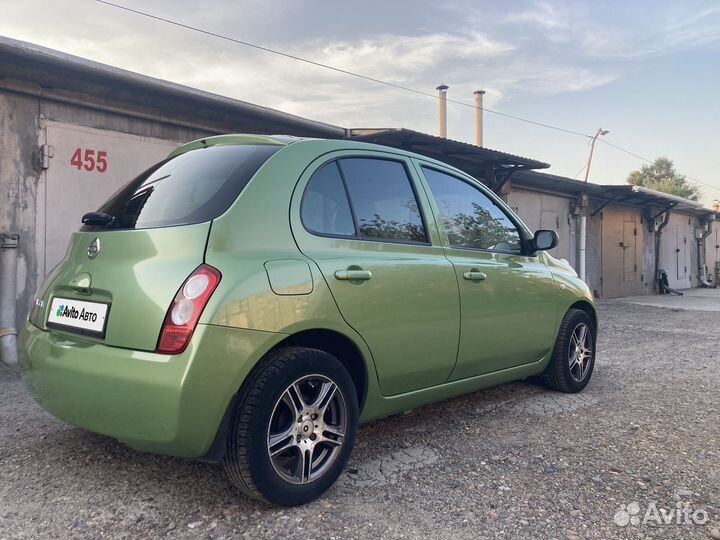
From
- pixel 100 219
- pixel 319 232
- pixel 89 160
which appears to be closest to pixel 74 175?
pixel 89 160

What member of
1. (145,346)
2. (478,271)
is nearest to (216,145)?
(145,346)

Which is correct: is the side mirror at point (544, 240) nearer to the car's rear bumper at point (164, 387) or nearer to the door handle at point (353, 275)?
the door handle at point (353, 275)

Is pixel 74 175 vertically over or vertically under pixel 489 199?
over

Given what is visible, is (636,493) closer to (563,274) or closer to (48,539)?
(563,274)

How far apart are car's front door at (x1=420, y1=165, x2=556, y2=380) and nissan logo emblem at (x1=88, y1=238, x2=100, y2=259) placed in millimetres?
1794

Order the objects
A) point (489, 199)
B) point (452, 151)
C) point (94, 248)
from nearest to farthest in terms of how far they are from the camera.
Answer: point (94, 248), point (489, 199), point (452, 151)

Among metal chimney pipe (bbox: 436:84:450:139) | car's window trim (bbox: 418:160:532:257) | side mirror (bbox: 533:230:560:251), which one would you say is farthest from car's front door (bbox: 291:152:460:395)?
metal chimney pipe (bbox: 436:84:450:139)

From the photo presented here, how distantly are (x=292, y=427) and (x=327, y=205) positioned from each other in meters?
1.03

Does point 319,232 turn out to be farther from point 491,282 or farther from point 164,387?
point 491,282

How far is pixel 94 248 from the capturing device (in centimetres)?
240

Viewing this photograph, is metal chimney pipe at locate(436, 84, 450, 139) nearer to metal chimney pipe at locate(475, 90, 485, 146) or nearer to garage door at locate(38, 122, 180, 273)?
metal chimney pipe at locate(475, 90, 485, 146)

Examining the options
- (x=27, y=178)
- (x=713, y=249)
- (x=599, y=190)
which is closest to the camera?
(x=27, y=178)

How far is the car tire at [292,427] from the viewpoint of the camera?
208 cm

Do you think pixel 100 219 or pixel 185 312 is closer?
pixel 185 312
